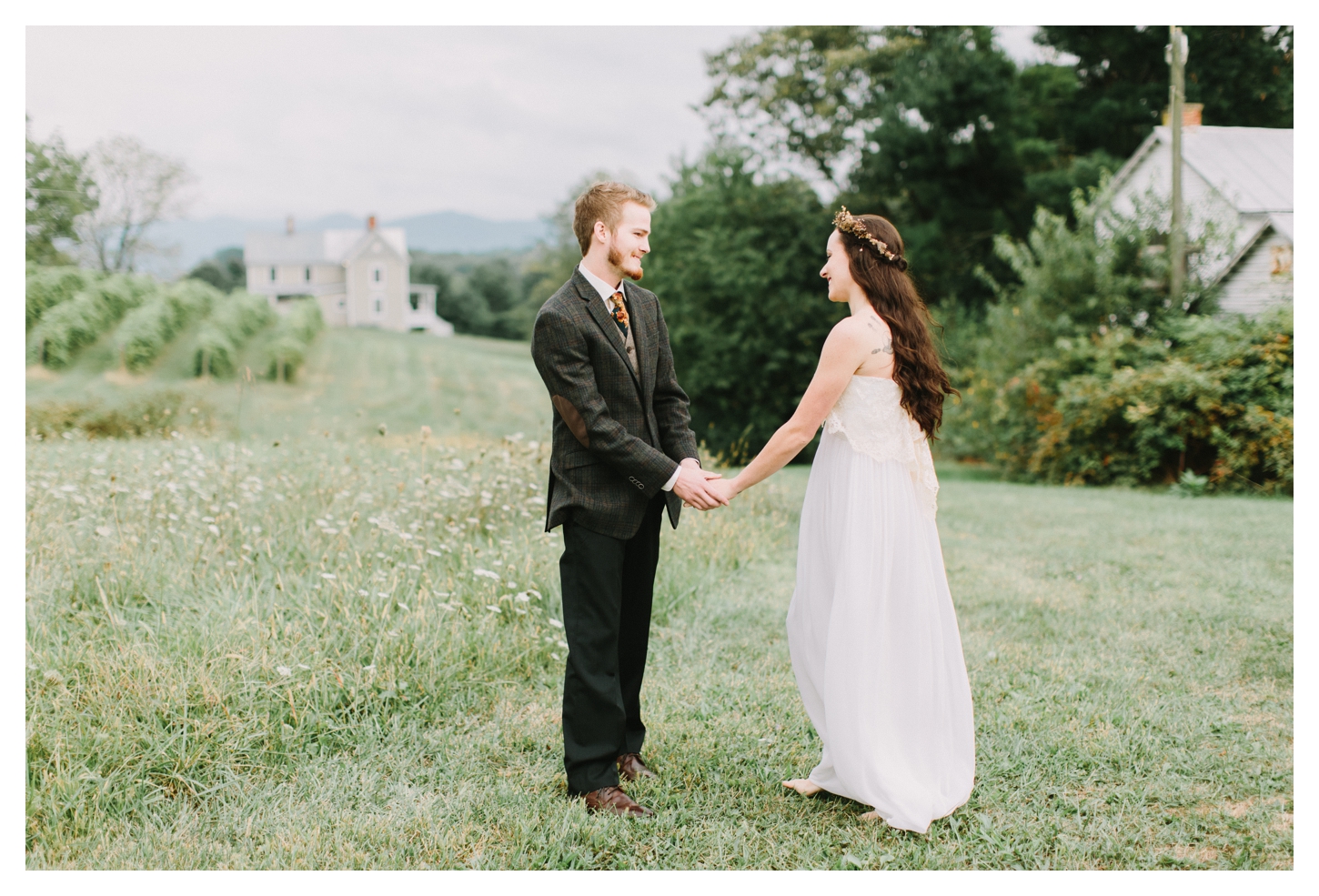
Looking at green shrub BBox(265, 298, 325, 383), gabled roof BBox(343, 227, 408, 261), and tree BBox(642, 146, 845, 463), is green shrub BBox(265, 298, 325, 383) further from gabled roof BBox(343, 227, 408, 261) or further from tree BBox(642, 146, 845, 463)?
gabled roof BBox(343, 227, 408, 261)

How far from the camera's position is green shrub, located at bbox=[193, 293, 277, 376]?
27641 millimetres

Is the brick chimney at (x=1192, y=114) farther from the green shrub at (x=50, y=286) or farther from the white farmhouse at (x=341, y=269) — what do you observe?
the white farmhouse at (x=341, y=269)

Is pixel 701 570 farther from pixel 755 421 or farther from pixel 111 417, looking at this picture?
pixel 755 421

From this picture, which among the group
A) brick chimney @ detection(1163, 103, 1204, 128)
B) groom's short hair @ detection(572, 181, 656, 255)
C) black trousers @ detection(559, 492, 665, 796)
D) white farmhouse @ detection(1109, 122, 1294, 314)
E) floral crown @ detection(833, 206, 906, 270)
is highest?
brick chimney @ detection(1163, 103, 1204, 128)

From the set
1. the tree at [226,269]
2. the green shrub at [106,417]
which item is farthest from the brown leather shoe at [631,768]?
the tree at [226,269]

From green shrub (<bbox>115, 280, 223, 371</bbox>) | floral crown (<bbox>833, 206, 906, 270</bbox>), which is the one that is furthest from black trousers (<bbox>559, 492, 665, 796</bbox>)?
green shrub (<bbox>115, 280, 223, 371</bbox>)

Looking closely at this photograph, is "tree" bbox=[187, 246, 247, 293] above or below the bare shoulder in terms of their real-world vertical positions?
above

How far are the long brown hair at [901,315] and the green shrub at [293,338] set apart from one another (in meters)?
30.1

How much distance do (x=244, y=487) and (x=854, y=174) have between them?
22107mm

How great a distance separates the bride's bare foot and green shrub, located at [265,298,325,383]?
30010mm

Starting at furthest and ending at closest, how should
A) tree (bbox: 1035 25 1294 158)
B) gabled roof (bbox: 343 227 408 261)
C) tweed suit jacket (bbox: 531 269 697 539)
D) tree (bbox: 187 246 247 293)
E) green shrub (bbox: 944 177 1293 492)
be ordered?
tree (bbox: 187 246 247 293) < gabled roof (bbox: 343 227 408 261) < tree (bbox: 1035 25 1294 158) < green shrub (bbox: 944 177 1293 492) < tweed suit jacket (bbox: 531 269 697 539)

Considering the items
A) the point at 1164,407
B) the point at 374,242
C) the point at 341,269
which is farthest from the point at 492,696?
the point at 341,269

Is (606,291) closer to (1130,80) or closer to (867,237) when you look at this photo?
(867,237)

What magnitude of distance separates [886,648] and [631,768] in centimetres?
112
